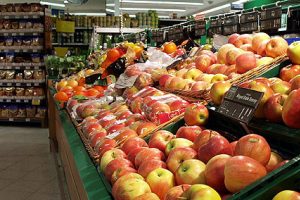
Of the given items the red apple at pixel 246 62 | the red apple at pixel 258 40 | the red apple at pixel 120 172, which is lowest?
the red apple at pixel 120 172

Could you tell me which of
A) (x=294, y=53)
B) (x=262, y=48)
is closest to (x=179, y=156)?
(x=294, y=53)

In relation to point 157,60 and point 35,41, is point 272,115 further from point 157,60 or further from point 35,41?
point 35,41

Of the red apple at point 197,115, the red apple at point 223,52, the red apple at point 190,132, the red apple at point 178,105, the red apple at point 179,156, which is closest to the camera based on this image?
the red apple at point 179,156

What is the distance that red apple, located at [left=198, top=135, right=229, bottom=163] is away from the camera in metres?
1.33

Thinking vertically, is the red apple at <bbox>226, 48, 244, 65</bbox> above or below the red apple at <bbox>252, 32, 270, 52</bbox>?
below

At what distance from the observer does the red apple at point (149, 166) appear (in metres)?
1.44

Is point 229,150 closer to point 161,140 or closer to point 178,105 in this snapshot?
point 161,140

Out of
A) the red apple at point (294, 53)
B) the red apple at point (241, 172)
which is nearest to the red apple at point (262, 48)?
the red apple at point (294, 53)

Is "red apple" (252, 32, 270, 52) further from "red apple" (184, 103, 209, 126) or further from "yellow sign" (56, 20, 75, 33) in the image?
"yellow sign" (56, 20, 75, 33)

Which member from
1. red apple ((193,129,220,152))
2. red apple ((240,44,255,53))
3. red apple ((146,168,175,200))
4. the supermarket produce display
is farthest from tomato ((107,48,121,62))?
red apple ((146,168,175,200))


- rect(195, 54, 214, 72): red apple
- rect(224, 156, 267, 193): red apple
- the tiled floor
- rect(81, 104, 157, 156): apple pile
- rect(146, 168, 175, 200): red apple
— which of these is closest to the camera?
rect(224, 156, 267, 193): red apple

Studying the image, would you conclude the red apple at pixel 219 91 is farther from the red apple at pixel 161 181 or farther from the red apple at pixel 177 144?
the red apple at pixel 161 181

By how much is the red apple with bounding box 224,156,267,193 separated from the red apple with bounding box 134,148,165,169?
46cm

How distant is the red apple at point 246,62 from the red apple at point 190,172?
0.87 meters
